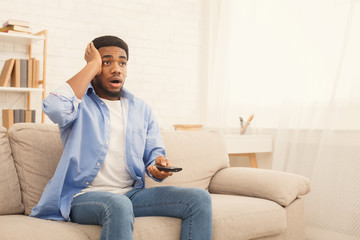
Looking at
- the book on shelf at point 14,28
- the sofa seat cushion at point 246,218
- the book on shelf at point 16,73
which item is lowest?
the sofa seat cushion at point 246,218

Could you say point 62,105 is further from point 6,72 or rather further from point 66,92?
point 6,72

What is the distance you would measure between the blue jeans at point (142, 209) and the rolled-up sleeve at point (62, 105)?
0.30 meters

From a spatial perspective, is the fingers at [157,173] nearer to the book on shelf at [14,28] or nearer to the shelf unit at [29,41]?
the shelf unit at [29,41]

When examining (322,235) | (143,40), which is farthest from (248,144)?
(143,40)

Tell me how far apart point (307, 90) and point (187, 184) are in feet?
4.41

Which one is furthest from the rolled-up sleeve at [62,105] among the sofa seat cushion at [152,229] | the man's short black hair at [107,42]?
the sofa seat cushion at [152,229]

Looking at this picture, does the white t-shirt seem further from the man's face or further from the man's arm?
the man's arm

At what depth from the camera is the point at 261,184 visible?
7.79 ft

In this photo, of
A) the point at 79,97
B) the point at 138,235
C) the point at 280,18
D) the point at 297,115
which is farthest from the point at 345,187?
the point at 79,97

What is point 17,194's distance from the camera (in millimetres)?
1871

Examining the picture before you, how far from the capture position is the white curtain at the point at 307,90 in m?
2.95

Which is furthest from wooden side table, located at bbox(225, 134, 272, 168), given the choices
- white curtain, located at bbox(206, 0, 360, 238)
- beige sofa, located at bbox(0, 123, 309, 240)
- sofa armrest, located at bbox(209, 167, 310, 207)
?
sofa armrest, located at bbox(209, 167, 310, 207)

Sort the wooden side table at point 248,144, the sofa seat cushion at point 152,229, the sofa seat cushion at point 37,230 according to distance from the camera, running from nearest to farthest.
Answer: the sofa seat cushion at point 37,230 < the sofa seat cushion at point 152,229 < the wooden side table at point 248,144

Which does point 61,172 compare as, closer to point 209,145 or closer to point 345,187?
point 209,145
